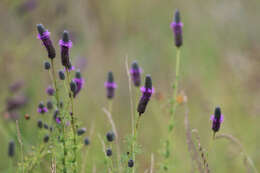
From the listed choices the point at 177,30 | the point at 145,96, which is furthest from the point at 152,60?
the point at 145,96

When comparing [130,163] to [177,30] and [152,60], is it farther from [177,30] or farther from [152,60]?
[152,60]

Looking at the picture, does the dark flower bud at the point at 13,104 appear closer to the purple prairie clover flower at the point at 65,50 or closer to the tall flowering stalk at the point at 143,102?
the purple prairie clover flower at the point at 65,50

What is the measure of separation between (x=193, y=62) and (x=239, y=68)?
32.0 inches

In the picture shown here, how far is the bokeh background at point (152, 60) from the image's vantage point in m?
3.09

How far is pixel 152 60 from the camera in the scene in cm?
444

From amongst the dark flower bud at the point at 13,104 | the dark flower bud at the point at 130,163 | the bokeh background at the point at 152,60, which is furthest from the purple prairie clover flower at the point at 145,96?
the dark flower bud at the point at 13,104

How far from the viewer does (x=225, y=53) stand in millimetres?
3623

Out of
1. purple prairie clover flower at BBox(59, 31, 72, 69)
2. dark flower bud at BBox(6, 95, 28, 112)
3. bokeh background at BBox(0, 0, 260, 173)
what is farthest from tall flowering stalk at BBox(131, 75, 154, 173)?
dark flower bud at BBox(6, 95, 28, 112)

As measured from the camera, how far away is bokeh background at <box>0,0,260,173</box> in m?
3.09

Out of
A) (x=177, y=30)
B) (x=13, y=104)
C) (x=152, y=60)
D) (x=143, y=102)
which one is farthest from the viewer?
(x=152, y=60)

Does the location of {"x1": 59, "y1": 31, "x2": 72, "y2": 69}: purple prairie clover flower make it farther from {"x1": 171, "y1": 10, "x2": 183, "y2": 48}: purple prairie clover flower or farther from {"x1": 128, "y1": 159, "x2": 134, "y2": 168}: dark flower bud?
{"x1": 171, "y1": 10, "x2": 183, "y2": 48}: purple prairie clover flower

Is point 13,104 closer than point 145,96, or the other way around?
point 145,96

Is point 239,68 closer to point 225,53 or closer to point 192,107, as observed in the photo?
point 225,53

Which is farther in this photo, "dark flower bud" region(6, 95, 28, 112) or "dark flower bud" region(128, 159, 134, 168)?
"dark flower bud" region(6, 95, 28, 112)
